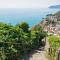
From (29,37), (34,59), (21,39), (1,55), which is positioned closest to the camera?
(1,55)

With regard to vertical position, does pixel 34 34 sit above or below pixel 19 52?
above

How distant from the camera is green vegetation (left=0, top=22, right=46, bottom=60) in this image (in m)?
11.1

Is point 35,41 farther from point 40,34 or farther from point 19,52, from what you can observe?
point 19,52

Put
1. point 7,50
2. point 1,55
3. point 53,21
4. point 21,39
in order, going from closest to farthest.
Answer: point 1,55 < point 7,50 < point 21,39 < point 53,21

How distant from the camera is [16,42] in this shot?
1272 cm

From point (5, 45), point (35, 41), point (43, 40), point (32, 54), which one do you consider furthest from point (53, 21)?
point (5, 45)

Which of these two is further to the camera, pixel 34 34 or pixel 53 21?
pixel 53 21

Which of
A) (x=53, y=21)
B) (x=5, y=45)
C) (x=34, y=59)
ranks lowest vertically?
(x=34, y=59)

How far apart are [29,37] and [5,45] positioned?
11.6 ft

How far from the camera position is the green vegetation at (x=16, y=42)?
36.4 feet

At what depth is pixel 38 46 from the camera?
15883 mm

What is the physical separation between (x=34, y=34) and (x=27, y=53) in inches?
115

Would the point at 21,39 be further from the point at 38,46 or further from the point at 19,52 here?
the point at 38,46

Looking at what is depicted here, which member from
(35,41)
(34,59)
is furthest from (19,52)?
(35,41)
